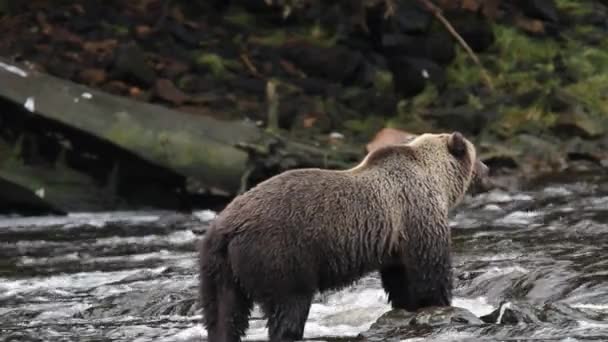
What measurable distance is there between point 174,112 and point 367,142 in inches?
107

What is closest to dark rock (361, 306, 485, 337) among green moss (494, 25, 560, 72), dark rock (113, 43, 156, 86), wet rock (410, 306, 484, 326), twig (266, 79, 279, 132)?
wet rock (410, 306, 484, 326)

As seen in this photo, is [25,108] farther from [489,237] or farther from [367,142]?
[489,237]

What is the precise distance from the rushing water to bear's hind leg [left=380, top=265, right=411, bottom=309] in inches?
12.1

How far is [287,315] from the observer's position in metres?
8.35

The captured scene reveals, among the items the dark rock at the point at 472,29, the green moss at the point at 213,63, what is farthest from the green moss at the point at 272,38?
the dark rock at the point at 472,29

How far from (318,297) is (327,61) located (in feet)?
32.6

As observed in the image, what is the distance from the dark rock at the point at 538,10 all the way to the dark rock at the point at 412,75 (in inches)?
122

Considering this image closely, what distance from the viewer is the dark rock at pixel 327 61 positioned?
20.0 metres

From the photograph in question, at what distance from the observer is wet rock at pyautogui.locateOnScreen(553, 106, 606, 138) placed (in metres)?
18.7

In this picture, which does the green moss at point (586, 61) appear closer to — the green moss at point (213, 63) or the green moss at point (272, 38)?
the green moss at point (272, 38)

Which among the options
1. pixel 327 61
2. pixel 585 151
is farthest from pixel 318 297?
pixel 327 61

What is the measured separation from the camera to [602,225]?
13188 mm

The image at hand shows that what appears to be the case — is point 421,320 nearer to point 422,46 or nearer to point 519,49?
point 422,46

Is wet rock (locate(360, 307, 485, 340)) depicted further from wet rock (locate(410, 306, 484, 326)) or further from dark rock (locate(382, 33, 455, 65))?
dark rock (locate(382, 33, 455, 65))
